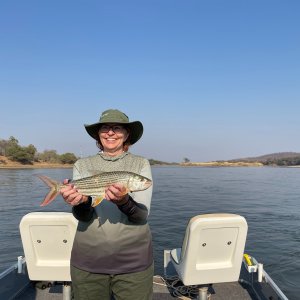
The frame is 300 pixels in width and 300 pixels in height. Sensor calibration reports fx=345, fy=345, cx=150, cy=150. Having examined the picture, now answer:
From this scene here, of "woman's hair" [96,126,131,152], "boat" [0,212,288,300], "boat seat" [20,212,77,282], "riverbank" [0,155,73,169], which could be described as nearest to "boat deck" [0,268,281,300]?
"boat" [0,212,288,300]

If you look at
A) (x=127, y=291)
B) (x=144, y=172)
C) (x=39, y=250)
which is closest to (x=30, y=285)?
(x=39, y=250)

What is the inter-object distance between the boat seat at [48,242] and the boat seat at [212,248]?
5.70ft

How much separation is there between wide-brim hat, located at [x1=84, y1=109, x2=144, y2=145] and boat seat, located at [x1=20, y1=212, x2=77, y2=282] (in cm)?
164

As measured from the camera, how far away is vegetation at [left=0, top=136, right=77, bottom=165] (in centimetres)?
11025

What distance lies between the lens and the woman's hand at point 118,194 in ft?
10.3

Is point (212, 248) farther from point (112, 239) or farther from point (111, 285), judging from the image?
point (112, 239)

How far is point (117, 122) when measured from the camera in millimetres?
3715

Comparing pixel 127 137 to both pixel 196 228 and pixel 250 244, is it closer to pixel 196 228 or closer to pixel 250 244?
pixel 196 228

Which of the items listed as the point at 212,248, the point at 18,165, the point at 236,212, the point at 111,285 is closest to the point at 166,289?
the point at 212,248

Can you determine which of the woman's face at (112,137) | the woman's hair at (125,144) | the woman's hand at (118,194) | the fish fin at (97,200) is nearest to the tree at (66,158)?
the woman's hair at (125,144)

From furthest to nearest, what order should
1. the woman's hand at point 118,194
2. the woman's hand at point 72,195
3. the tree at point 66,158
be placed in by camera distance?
1. the tree at point 66,158
2. the woman's hand at point 72,195
3. the woman's hand at point 118,194

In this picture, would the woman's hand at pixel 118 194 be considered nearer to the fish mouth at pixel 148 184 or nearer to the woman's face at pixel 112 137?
the fish mouth at pixel 148 184

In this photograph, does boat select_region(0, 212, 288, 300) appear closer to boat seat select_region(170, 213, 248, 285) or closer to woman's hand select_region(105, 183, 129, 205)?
boat seat select_region(170, 213, 248, 285)

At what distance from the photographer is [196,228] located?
5047 mm
